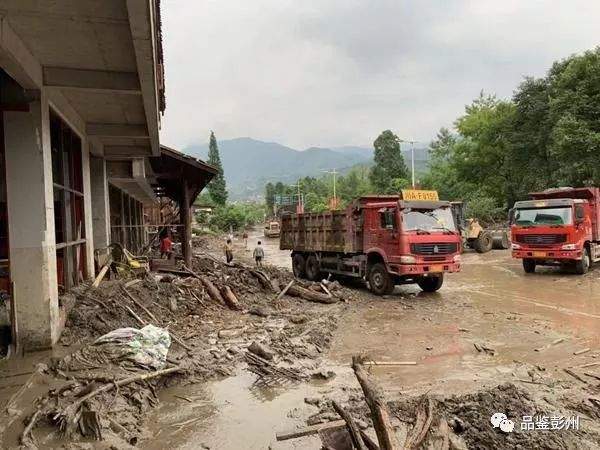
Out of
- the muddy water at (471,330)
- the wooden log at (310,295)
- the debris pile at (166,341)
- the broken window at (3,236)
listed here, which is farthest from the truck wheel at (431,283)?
the broken window at (3,236)

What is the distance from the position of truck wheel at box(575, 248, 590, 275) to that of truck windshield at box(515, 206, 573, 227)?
1.49 m

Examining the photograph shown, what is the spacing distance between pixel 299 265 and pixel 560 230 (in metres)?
8.71

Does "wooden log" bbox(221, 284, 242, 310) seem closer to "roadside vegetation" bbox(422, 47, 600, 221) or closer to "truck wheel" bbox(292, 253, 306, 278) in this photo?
"truck wheel" bbox(292, 253, 306, 278)


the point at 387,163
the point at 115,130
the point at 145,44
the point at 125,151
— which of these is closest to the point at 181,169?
the point at 125,151

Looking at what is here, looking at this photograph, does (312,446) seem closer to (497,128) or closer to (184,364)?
(184,364)

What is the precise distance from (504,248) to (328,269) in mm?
15602

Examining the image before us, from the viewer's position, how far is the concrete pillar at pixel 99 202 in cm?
1188

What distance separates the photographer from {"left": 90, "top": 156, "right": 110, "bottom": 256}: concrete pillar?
11.9 m

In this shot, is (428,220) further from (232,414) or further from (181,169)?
(232,414)

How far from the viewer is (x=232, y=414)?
534 centimetres

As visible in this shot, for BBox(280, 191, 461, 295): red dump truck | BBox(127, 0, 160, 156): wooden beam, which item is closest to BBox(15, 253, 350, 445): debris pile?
BBox(280, 191, 461, 295): red dump truck

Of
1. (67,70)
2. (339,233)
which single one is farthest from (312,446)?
(339,233)

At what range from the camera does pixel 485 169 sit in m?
40.7

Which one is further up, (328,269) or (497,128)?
(497,128)
